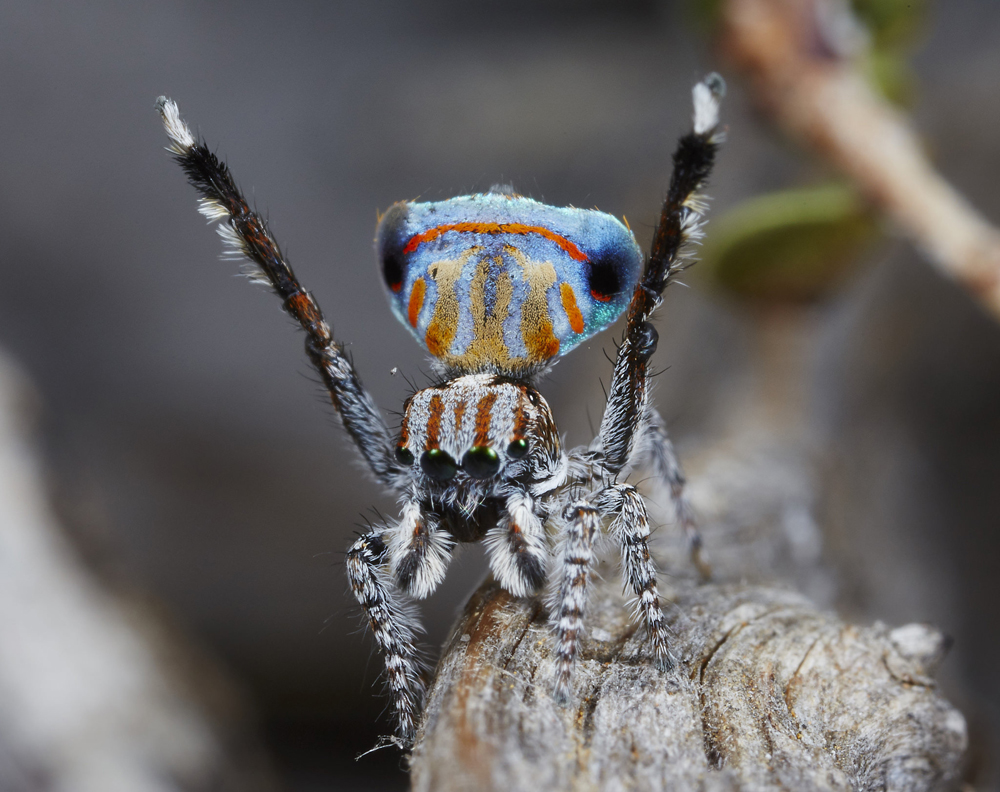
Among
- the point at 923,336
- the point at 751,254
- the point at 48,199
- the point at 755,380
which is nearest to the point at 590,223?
the point at 751,254

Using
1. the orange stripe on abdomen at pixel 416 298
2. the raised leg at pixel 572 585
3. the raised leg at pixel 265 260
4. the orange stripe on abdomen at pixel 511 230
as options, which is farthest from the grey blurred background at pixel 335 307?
the raised leg at pixel 572 585

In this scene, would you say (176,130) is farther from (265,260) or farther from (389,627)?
(389,627)

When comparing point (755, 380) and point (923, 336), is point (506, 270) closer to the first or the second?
point (755, 380)

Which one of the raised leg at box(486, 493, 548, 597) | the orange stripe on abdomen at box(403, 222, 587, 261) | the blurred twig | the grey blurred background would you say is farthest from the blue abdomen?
the blurred twig

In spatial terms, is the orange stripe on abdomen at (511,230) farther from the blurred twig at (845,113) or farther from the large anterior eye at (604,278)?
the blurred twig at (845,113)

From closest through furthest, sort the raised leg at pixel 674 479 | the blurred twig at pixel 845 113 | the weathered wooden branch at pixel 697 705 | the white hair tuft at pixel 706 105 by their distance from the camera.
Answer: the weathered wooden branch at pixel 697 705 < the white hair tuft at pixel 706 105 < the raised leg at pixel 674 479 < the blurred twig at pixel 845 113

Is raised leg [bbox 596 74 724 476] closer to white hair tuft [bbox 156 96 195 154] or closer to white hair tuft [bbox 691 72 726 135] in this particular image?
white hair tuft [bbox 691 72 726 135]
